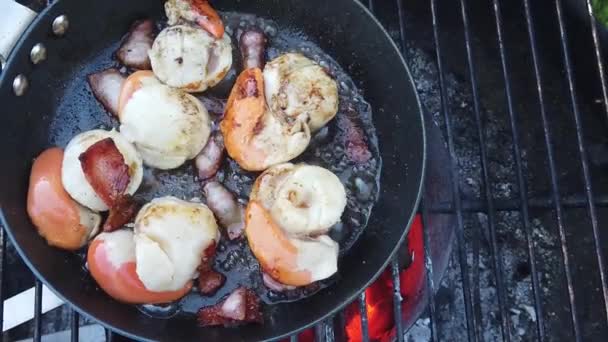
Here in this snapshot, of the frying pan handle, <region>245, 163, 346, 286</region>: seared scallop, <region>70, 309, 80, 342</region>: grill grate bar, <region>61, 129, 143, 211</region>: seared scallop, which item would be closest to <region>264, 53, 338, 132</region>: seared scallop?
<region>245, 163, 346, 286</region>: seared scallop

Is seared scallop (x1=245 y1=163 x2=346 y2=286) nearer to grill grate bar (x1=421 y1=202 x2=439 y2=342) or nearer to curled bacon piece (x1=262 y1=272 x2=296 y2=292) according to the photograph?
curled bacon piece (x1=262 y1=272 x2=296 y2=292)

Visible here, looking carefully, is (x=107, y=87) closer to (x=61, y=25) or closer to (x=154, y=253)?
(x=61, y=25)

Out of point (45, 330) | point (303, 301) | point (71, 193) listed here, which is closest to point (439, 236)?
point (303, 301)

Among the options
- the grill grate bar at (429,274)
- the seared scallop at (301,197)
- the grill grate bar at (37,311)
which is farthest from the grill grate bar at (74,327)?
the grill grate bar at (429,274)

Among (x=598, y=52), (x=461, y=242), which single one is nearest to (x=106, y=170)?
(x=461, y=242)

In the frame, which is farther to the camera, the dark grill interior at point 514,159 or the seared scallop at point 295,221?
Result: the dark grill interior at point 514,159

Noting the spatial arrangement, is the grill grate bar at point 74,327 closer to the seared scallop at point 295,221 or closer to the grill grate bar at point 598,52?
the seared scallop at point 295,221

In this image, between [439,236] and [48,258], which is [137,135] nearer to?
[48,258]
